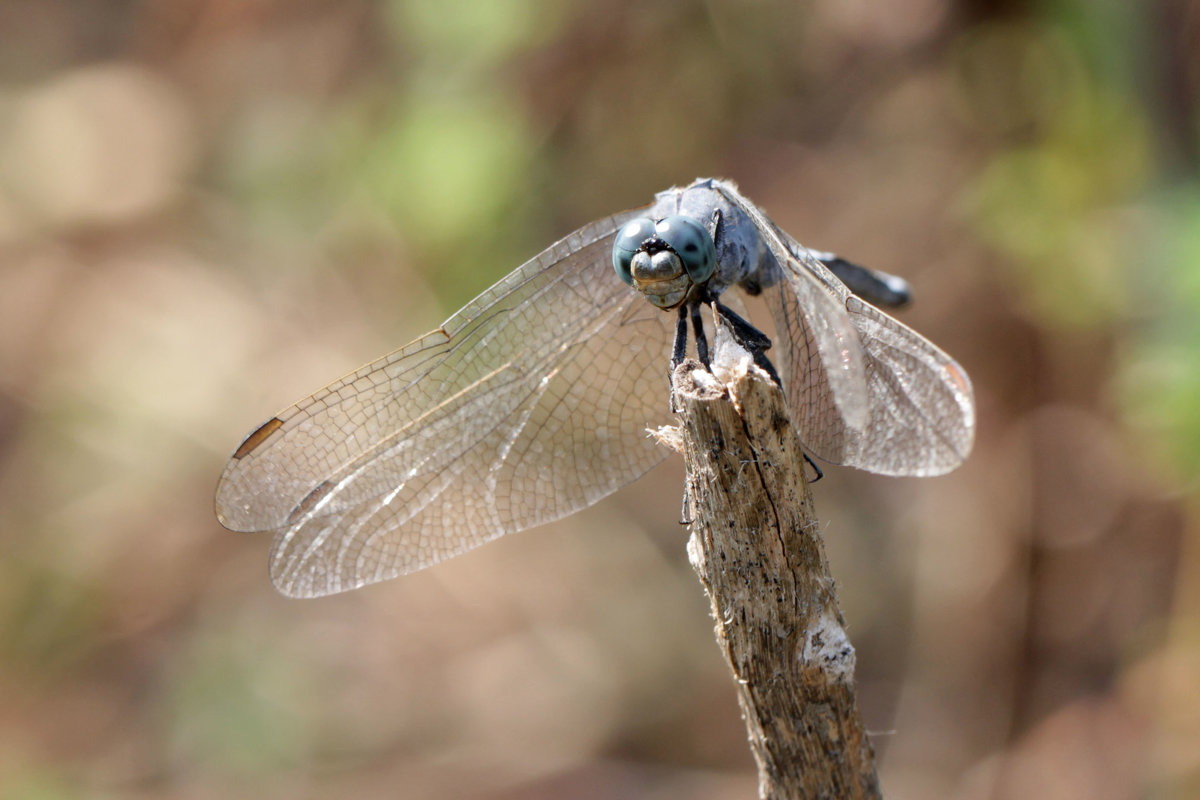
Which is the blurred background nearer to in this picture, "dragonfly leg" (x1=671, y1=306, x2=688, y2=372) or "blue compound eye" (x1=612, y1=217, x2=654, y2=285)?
"dragonfly leg" (x1=671, y1=306, x2=688, y2=372)

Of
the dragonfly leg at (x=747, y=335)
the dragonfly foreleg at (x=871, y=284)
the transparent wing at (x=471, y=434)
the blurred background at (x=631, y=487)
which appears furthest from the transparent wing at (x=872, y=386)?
the blurred background at (x=631, y=487)

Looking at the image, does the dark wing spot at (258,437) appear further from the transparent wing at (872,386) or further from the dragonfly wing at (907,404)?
the dragonfly wing at (907,404)

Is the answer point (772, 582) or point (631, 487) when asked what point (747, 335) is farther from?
point (631, 487)

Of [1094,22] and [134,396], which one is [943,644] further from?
[134,396]

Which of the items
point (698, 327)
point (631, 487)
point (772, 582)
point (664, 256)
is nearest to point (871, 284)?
point (698, 327)

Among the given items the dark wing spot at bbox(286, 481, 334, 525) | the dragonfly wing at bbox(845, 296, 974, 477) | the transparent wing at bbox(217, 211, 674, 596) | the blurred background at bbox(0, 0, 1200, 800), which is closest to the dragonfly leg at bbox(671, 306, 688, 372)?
the transparent wing at bbox(217, 211, 674, 596)

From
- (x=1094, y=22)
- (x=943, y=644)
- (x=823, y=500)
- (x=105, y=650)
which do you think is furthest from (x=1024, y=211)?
(x=105, y=650)

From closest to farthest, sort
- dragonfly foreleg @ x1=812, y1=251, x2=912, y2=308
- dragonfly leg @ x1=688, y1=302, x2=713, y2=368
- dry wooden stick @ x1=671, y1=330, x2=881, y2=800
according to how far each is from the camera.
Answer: dry wooden stick @ x1=671, y1=330, x2=881, y2=800
dragonfly leg @ x1=688, y1=302, x2=713, y2=368
dragonfly foreleg @ x1=812, y1=251, x2=912, y2=308

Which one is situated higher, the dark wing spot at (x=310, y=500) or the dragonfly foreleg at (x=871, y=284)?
the dragonfly foreleg at (x=871, y=284)
